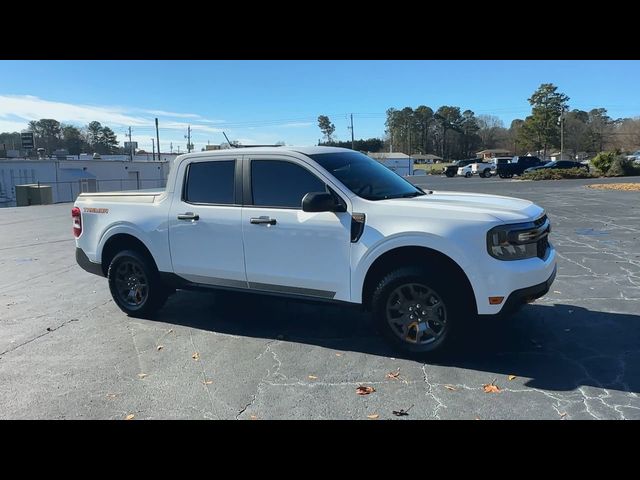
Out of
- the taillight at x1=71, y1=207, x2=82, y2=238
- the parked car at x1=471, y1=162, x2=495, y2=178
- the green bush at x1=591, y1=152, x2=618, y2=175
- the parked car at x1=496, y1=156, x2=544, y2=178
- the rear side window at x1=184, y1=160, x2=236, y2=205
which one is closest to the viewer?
the rear side window at x1=184, y1=160, x2=236, y2=205

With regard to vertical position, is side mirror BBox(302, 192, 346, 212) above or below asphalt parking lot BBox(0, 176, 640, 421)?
above

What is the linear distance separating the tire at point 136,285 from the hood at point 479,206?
2.93 meters

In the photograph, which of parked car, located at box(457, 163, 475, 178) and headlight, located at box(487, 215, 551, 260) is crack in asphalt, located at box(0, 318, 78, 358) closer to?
headlight, located at box(487, 215, 551, 260)

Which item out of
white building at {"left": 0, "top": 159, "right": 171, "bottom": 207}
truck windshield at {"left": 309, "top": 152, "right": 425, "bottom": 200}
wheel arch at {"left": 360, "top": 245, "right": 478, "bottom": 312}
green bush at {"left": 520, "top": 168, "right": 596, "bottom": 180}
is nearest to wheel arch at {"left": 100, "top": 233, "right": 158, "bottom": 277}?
truck windshield at {"left": 309, "top": 152, "right": 425, "bottom": 200}

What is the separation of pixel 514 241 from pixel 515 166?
146 ft

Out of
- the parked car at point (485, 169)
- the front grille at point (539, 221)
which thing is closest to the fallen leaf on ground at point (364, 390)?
the front grille at point (539, 221)

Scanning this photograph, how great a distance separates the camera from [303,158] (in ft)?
16.2

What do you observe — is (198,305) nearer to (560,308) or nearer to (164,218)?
(164,218)

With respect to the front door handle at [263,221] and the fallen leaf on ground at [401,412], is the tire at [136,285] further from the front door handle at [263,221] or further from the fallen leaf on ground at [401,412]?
the fallen leaf on ground at [401,412]

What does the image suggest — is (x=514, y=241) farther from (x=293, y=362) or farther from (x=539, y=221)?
(x=293, y=362)

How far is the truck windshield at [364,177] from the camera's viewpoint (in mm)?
4832

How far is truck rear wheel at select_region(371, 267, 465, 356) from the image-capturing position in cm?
423

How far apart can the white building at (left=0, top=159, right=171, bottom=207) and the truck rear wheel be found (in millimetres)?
34715
